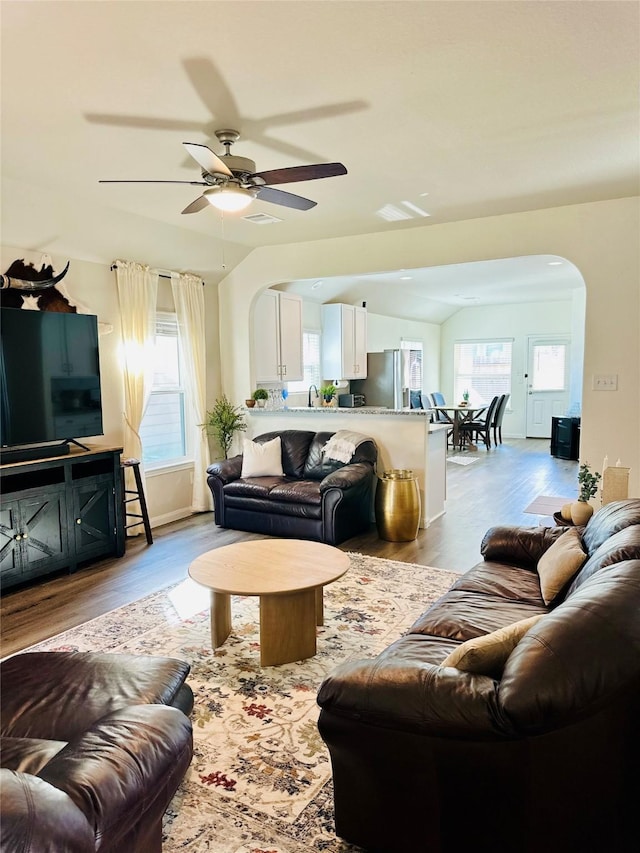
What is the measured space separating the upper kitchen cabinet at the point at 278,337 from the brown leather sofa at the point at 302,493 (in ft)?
3.62

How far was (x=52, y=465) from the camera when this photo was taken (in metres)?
4.14

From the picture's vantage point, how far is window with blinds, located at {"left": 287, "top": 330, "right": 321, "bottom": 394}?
7.86 metres

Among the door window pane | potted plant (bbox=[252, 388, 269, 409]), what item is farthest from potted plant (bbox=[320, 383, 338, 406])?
the door window pane

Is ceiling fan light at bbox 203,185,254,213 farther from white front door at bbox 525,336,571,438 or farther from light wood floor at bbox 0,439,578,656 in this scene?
white front door at bbox 525,336,571,438

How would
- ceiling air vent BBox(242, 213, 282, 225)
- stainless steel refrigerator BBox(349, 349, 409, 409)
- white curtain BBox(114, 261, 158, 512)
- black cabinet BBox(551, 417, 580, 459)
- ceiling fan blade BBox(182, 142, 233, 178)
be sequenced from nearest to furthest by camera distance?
ceiling fan blade BBox(182, 142, 233, 178) < ceiling air vent BBox(242, 213, 282, 225) < white curtain BBox(114, 261, 158, 512) < stainless steel refrigerator BBox(349, 349, 409, 409) < black cabinet BBox(551, 417, 580, 459)

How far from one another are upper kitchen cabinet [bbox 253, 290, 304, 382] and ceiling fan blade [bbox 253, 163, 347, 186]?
347 cm

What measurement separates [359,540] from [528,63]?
3.76 metres

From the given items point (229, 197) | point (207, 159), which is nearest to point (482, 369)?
point (229, 197)

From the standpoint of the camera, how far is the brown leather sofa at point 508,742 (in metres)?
1.39

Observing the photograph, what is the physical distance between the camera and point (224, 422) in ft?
19.8

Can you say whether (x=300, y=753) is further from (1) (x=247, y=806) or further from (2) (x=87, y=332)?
(2) (x=87, y=332)

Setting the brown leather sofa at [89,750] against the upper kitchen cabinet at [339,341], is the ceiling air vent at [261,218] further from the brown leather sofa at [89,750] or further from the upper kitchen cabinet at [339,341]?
the brown leather sofa at [89,750]

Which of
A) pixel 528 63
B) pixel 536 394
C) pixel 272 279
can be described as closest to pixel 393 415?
pixel 272 279

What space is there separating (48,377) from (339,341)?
4576 mm
